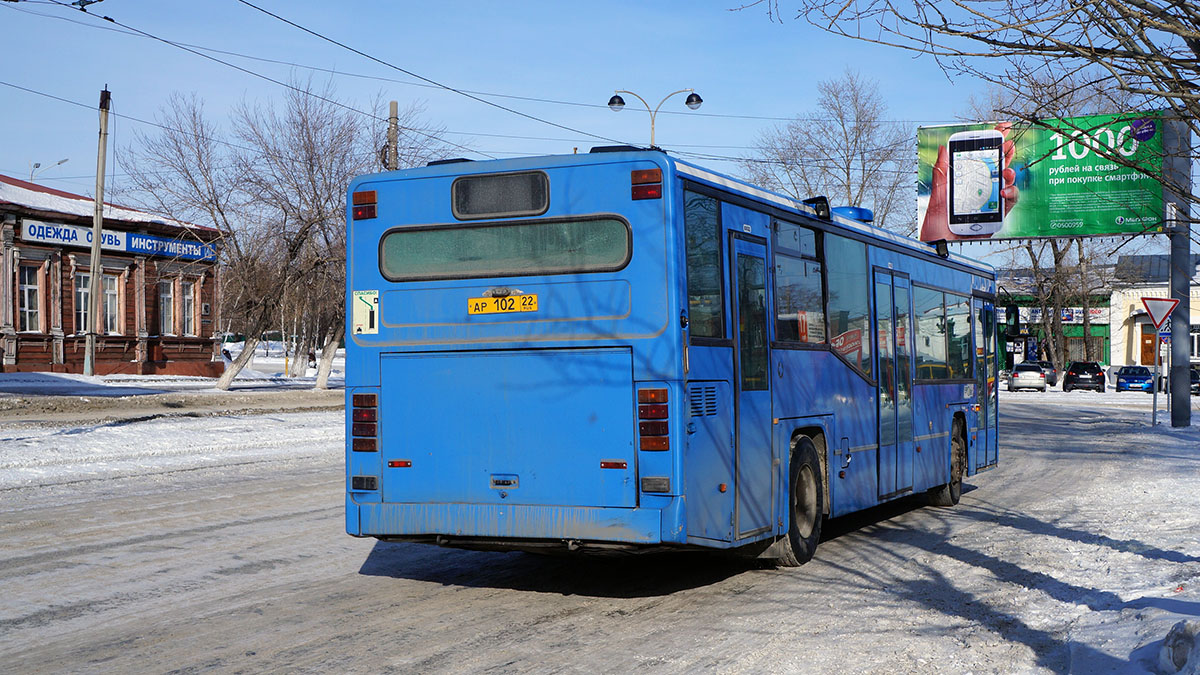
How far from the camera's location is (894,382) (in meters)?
12.1

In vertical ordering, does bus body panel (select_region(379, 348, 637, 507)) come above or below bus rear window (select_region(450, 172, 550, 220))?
below

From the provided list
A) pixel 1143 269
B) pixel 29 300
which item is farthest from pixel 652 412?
pixel 1143 269

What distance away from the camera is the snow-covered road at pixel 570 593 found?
21.3 feet

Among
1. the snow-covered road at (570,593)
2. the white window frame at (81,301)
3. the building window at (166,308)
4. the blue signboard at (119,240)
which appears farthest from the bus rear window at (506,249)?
the building window at (166,308)

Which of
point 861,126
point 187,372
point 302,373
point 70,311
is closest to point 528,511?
point 70,311

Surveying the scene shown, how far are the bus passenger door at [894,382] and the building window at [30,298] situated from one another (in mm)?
38942

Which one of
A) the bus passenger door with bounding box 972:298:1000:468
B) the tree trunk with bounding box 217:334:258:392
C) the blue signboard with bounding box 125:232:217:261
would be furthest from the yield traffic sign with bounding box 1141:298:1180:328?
the blue signboard with bounding box 125:232:217:261

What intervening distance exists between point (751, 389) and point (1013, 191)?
101 feet

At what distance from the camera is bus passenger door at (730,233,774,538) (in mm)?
8289

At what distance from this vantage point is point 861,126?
54812 mm

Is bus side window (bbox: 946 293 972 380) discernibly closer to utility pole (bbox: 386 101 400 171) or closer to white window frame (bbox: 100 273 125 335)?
utility pole (bbox: 386 101 400 171)

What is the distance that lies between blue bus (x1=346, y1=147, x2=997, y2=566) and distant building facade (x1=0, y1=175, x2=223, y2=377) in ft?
109

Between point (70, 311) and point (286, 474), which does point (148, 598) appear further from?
point (70, 311)

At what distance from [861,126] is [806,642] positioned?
5048cm
